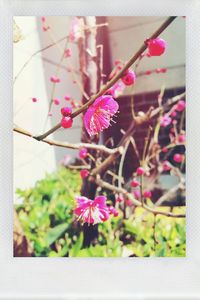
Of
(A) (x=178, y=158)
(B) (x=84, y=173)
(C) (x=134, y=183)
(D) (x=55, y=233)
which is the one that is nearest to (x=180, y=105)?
(A) (x=178, y=158)

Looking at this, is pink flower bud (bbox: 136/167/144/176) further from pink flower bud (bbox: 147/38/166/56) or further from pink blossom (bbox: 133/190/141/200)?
pink flower bud (bbox: 147/38/166/56)

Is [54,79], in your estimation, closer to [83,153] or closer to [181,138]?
[83,153]

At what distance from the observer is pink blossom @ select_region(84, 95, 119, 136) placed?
1923 mm

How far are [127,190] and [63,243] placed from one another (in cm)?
31

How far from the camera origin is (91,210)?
1.94 m

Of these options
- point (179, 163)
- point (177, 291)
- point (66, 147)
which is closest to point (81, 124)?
point (66, 147)

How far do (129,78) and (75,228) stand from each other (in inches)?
23.0

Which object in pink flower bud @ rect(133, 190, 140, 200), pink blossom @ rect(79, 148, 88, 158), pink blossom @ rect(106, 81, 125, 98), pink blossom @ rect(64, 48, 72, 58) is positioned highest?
pink blossom @ rect(64, 48, 72, 58)

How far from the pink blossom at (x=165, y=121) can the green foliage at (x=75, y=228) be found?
31cm

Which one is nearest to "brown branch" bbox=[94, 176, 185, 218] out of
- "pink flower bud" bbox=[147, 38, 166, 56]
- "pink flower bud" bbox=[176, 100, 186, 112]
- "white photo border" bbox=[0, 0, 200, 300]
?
"white photo border" bbox=[0, 0, 200, 300]

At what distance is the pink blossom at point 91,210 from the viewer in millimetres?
1937

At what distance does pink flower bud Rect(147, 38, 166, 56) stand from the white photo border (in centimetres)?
10

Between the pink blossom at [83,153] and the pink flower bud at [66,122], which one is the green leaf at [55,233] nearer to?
the pink blossom at [83,153]

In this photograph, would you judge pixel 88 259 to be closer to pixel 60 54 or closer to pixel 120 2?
pixel 60 54
